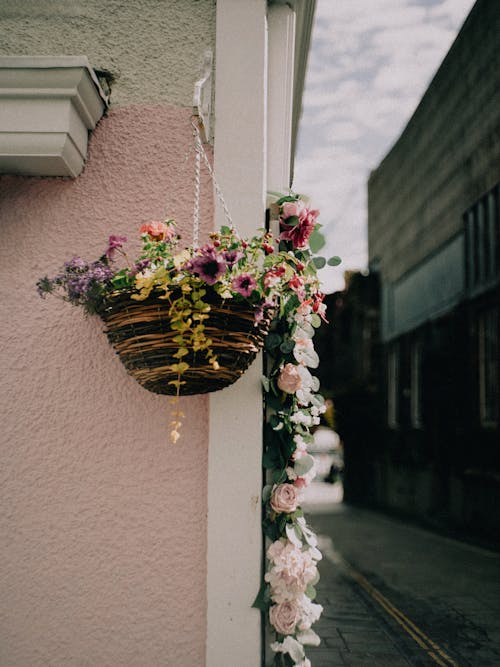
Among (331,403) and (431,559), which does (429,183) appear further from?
(331,403)

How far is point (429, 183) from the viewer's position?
17.7m

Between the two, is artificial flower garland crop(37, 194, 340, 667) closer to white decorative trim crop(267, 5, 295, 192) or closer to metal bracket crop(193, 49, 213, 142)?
white decorative trim crop(267, 5, 295, 192)

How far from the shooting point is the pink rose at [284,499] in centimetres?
294

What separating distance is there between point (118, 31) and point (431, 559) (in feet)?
30.1

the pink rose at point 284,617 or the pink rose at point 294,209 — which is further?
the pink rose at point 294,209

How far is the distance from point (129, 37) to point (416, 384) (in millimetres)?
16536

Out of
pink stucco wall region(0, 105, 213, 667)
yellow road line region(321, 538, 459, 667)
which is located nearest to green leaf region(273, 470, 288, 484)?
pink stucco wall region(0, 105, 213, 667)

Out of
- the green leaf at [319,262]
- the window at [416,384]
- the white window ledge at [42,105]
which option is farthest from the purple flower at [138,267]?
the window at [416,384]

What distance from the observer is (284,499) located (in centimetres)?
294

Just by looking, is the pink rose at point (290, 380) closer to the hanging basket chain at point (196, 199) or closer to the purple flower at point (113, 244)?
the hanging basket chain at point (196, 199)

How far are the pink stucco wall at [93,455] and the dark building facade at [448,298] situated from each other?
10200 mm

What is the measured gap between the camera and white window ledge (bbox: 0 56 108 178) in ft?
9.77

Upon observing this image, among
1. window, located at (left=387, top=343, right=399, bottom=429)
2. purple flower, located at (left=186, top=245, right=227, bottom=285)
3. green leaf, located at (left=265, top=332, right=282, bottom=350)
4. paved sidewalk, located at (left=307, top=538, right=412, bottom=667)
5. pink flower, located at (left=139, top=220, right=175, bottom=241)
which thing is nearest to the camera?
purple flower, located at (left=186, top=245, right=227, bottom=285)

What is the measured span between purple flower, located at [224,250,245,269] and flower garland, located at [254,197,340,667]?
0.27 meters
